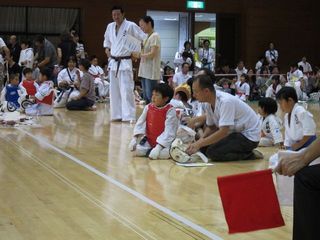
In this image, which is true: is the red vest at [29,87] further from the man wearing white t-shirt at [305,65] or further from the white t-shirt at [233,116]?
the man wearing white t-shirt at [305,65]

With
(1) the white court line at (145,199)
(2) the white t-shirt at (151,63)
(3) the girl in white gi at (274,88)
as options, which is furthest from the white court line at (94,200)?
(3) the girl in white gi at (274,88)

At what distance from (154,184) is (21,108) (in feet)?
22.3

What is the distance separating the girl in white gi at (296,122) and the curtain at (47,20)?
15.5m

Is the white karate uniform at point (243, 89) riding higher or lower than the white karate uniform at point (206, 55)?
lower

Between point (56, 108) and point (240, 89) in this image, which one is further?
point (240, 89)

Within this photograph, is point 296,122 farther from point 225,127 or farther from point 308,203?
point 308,203

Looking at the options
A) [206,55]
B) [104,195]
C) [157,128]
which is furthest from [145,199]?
[206,55]

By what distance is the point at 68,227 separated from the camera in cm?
→ 356

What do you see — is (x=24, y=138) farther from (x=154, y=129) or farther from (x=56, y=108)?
(x=56, y=108)

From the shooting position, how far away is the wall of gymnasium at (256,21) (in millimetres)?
21344

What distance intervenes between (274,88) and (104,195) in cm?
1473

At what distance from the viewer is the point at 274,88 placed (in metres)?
18.6

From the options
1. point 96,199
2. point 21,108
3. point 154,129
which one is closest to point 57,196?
point 96,199

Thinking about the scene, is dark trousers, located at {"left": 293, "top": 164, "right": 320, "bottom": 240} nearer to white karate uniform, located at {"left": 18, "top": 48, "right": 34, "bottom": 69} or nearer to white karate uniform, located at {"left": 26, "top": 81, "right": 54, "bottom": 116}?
white karate uniform, located at {"left": 26, "top": 81, "right": 54, "bottom": 116}
